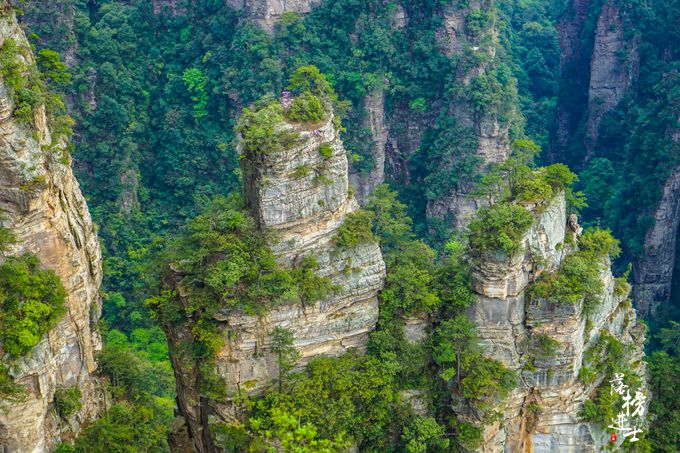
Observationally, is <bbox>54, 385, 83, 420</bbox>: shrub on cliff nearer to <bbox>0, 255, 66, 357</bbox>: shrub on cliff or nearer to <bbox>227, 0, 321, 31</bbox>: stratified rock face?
<bbox>0, 255, 66, 357</bbox>: shrub on cliff

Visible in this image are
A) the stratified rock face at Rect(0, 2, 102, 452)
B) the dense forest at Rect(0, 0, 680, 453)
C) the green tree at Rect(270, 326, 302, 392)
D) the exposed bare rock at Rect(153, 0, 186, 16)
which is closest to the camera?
the stratified rock face at Rect(0, 2, 102, 452)

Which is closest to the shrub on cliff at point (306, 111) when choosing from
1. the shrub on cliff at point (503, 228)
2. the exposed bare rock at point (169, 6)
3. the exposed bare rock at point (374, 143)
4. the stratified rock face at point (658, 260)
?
the shrub on cliff at point (503, 228)

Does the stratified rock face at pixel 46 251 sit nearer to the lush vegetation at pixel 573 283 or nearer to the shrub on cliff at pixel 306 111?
the shrub on cliff at pixel 306 111

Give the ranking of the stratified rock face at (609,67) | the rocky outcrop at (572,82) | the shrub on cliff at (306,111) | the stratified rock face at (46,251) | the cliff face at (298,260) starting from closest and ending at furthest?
the stratified rock face at (46,251) → the cliff face at (298,260) → the shrub on cliff at (306,111) → the stratified rock face at (609,67) → the rocky outcrop at (572,82)

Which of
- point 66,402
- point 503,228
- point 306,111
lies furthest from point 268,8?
point 66,402

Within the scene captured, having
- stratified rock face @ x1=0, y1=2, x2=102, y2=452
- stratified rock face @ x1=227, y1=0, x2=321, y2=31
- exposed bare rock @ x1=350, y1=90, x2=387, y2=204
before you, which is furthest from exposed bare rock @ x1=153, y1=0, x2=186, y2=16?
stratified rock face @ x1=0, y1=2, x2=102, y2=452

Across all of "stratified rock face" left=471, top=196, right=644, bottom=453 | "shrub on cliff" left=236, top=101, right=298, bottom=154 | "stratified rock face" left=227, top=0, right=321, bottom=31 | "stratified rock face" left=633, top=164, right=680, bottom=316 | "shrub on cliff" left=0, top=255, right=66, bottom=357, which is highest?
"stratified rock face" left=227, top=0, right=321, bottom=31

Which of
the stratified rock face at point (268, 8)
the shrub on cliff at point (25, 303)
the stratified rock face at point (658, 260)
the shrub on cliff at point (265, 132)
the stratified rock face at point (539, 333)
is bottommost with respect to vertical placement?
the stratified rock face at point (658, 260)

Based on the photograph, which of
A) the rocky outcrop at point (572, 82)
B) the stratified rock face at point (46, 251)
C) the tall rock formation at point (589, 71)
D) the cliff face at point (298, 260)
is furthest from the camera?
the rocky outcrop at point (572, 82)
